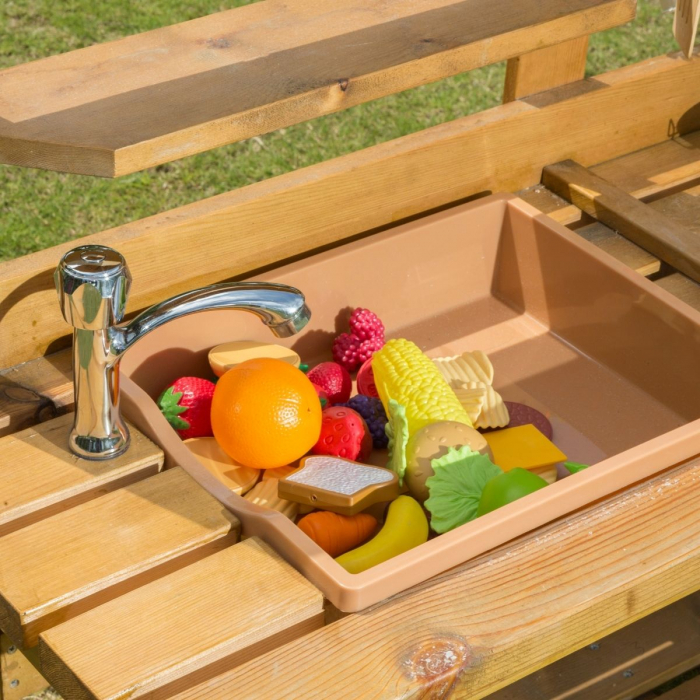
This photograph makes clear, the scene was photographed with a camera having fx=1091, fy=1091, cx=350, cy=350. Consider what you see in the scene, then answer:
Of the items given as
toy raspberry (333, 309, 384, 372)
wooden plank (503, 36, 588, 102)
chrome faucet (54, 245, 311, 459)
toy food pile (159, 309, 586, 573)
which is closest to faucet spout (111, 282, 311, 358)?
chrome faucet (54, 245, 311, 459)

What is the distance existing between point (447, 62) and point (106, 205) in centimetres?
155

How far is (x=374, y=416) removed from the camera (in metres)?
1.19

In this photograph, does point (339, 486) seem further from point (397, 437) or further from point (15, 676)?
point (15, 676)

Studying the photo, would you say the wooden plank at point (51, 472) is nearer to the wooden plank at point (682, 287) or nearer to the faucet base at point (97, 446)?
the faucet base at point (97, 446)

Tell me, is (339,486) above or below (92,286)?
below

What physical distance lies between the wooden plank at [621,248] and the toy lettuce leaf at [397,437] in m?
0.41

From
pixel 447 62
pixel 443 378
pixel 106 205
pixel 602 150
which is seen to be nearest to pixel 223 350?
pixel 443 378

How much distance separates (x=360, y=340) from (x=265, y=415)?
28cm

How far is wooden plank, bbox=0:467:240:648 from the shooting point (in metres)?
0.89

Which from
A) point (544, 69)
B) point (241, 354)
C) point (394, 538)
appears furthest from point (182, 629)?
point (544, 69)

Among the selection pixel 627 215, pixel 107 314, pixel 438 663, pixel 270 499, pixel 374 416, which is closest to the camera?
pixel 438 663

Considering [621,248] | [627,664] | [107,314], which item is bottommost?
[627,664]

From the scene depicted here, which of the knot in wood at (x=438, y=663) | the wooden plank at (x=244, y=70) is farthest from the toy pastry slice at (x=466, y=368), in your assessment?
the knot in wood at (x=438, y=663)

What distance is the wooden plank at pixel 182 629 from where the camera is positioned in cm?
83
